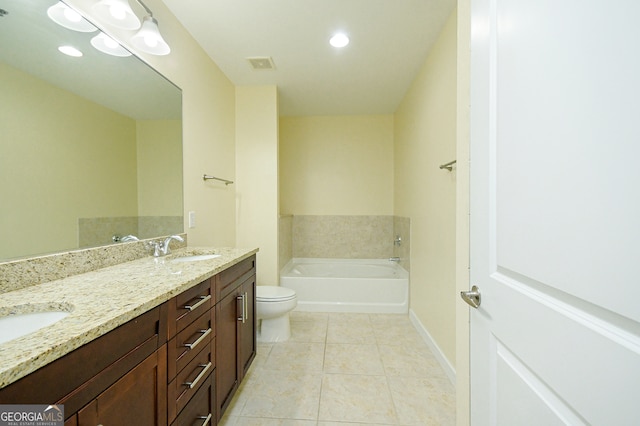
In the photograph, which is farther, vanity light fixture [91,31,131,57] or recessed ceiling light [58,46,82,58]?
vanity light fixture [91,31,131,57]

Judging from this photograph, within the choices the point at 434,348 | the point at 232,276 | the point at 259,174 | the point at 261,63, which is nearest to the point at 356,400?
the point at 434,348

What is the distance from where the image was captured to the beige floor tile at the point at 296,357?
1.95 metres

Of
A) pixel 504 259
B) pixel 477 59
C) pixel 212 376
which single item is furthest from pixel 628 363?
pixel 212 376

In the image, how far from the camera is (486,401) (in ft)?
2.58

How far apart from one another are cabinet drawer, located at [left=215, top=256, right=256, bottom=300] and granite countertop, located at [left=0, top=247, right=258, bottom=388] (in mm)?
60

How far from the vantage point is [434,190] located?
2.13 m

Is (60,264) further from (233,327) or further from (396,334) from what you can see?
(396,334)

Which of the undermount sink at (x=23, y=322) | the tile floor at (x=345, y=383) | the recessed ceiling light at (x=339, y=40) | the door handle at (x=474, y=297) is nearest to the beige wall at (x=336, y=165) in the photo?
the recessed ceiling light at (x=339, y=40)

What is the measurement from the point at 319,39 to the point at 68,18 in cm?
150

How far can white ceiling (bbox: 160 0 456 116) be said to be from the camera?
5.59 feet

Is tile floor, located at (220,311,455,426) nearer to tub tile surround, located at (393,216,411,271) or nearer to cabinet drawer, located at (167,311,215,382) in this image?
cabinet drawer, located at (167,311,215,382)

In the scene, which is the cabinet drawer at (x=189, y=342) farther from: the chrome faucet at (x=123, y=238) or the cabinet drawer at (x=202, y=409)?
A: the chrome faucet at (x=123, y=238)

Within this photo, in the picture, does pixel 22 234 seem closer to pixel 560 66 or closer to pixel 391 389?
pixel 560 66

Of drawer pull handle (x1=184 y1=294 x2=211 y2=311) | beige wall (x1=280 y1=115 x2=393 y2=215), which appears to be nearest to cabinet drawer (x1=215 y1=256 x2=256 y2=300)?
drawer pull handle (x1=184 y1=294 x2=211 y2=311)
